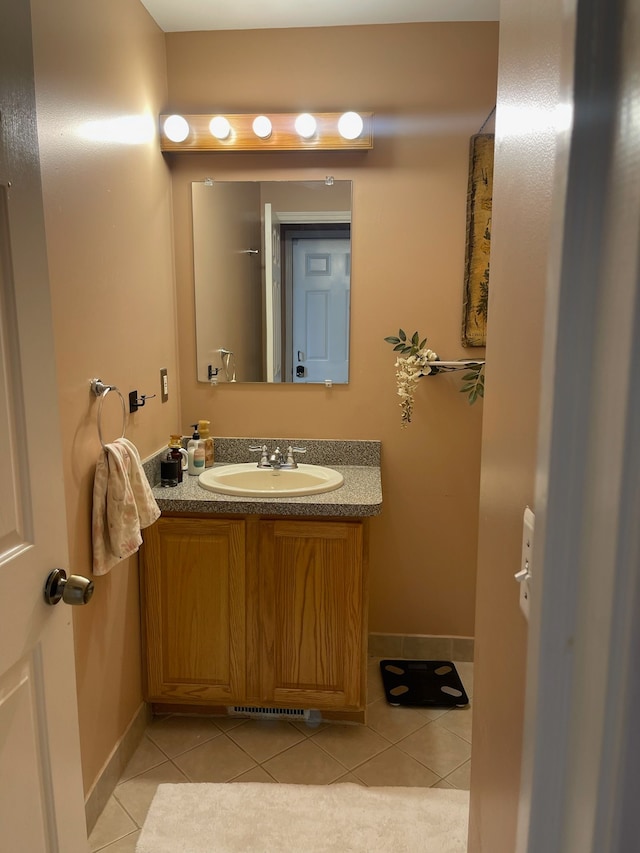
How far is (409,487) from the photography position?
8.06 ft

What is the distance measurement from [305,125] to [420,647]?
2150 millimetres

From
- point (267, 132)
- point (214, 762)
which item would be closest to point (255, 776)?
point (214, 762)

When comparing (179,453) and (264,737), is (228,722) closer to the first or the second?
(264,737)

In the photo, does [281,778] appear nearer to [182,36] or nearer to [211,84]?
[211,84]

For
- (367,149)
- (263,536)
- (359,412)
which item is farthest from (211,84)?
(263,536)

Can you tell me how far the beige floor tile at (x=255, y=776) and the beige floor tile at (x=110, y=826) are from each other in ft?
1.09

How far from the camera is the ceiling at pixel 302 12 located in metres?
2.05

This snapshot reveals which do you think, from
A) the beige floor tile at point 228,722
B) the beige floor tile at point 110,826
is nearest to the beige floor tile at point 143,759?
the beige floor tile at point 110,826

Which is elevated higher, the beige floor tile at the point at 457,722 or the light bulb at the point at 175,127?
the light bulb at the point at 175,127

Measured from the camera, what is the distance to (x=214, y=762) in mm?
1974

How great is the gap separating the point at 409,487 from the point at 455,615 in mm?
596

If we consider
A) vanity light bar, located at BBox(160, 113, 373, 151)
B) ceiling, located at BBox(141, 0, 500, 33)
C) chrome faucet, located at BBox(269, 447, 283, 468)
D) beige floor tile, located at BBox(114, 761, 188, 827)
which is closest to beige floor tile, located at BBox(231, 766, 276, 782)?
beige floor tile, located at BBox(114, 761, 188, 827)

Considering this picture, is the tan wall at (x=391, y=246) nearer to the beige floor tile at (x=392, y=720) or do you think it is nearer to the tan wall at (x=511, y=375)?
the beige floor tile at (x=392, y=720)

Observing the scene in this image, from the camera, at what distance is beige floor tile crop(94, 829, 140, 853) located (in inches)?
63.9
